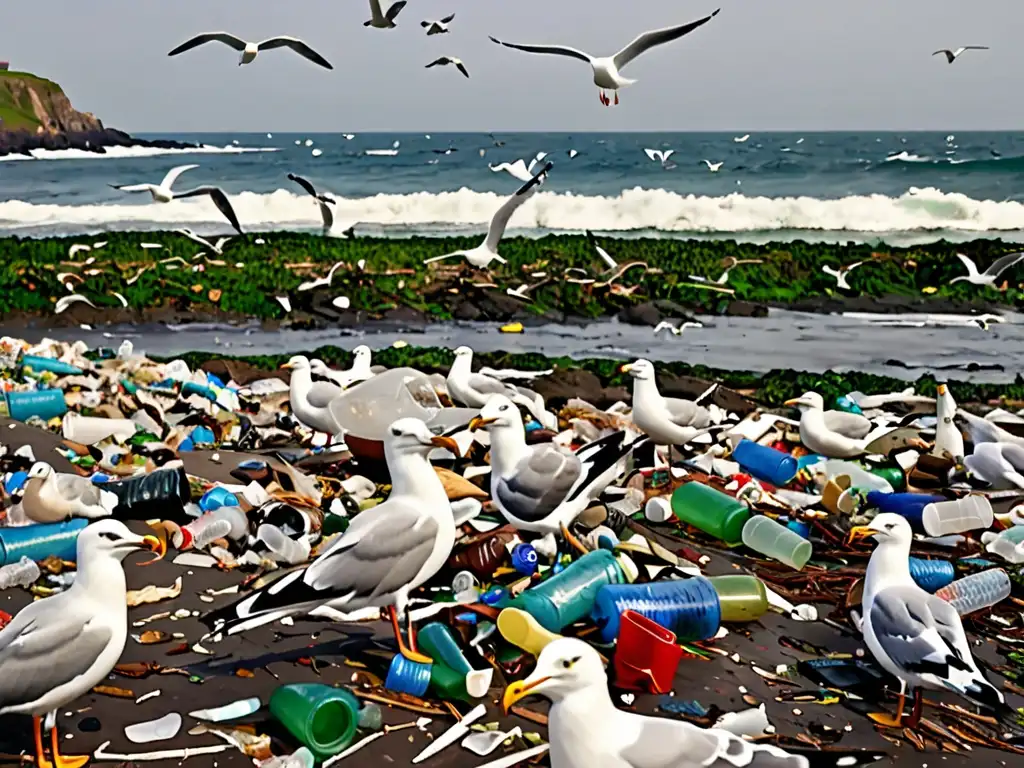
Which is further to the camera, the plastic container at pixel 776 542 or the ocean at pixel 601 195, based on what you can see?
the ocean at pixel 601 195

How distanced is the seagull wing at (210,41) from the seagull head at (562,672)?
6.10 meters

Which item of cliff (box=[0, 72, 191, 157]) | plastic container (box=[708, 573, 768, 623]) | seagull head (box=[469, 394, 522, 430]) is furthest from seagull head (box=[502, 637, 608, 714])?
cliff (box=[0, 72, 191, 157])

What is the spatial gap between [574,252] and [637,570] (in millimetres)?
12580

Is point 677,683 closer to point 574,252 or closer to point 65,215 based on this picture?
point 574,252

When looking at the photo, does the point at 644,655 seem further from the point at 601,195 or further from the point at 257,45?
the point at 601,195

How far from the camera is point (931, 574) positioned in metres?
3.85

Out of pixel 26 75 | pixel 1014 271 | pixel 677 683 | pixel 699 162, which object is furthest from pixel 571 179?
pixel 26 75

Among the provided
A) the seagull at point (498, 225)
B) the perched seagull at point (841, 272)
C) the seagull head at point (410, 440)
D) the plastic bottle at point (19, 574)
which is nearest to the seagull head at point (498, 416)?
the seagull head at point (410, 440)

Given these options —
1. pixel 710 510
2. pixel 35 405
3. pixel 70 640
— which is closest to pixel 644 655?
pixel 710 510

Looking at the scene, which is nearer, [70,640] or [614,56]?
[70,640]

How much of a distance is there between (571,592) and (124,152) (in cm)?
5525

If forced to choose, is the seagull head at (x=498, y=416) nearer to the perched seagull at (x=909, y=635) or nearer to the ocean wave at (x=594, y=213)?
the perched seagull at (x=909, y=635)

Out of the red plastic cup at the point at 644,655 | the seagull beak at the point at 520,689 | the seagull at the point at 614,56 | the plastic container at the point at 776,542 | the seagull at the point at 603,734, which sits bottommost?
the plastic container at the point at 776,542

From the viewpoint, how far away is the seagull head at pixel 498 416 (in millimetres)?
3854
